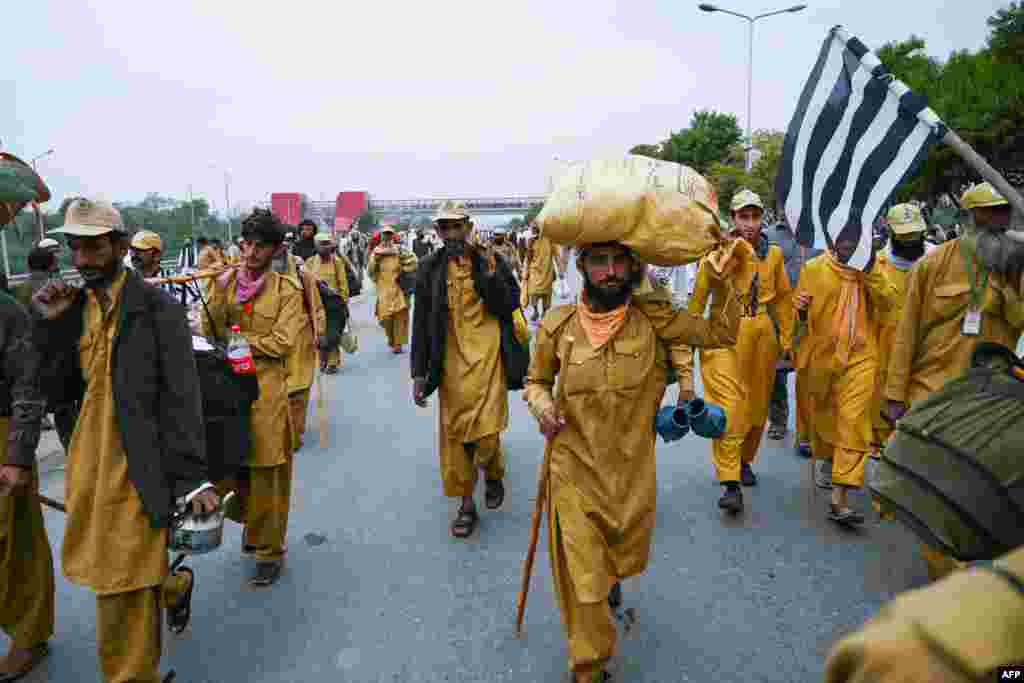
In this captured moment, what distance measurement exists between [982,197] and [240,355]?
3.91 meters

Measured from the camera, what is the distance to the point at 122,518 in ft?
8.92

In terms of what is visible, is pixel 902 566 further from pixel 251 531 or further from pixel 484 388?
pixel 251 531

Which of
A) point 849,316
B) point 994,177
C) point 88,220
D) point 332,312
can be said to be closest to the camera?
point 994,177

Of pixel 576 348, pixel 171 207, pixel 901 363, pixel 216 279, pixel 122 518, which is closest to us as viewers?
pixel 122 518

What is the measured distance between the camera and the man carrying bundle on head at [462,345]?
4.76 meters

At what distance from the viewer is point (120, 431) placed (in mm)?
2701

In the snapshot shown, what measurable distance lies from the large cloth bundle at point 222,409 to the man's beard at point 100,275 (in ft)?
2.22

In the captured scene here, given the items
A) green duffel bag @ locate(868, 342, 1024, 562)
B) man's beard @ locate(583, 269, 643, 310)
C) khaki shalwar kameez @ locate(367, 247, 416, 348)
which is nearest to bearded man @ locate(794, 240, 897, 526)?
man's beard @ locate(583, 269, 643, 310)

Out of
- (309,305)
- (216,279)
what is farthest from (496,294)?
(216,279)

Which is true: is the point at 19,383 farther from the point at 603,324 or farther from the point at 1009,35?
the point at 1009,35

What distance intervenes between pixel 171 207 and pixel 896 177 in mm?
15368

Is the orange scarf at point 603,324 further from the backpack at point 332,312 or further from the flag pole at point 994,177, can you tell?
the backpack at point 332,312

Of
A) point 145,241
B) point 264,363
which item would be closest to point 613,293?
point 264,363

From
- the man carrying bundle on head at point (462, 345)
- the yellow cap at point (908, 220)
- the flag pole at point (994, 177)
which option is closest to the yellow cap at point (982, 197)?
the yellow cap at point (908, 220)
